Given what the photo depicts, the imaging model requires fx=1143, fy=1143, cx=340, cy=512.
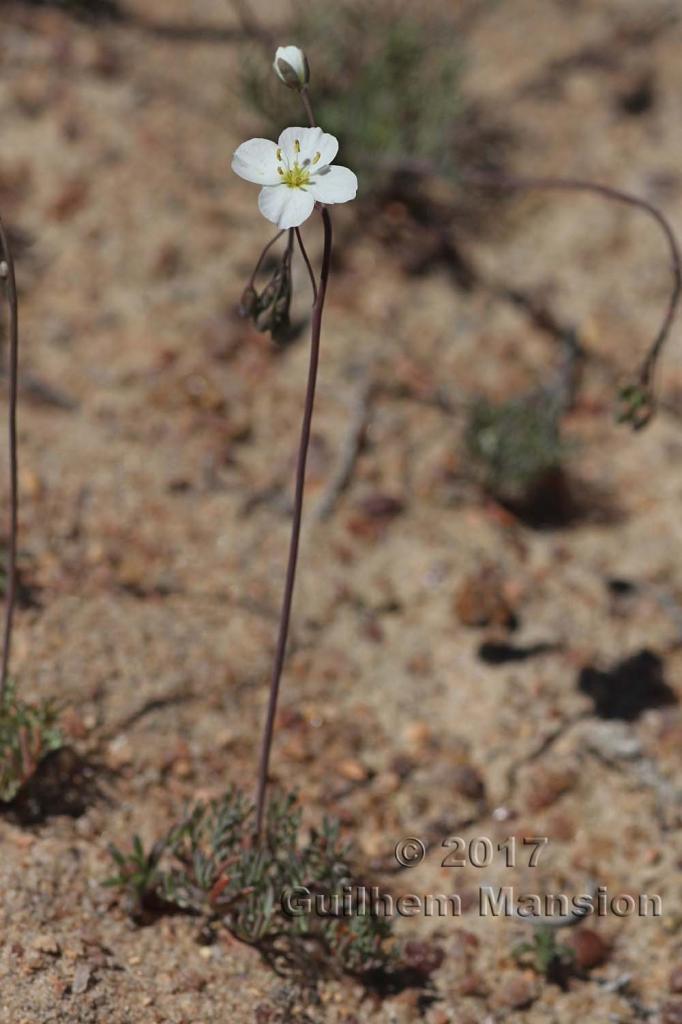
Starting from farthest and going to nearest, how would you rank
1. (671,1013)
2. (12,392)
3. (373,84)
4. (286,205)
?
(373,84) → (671,1013) → (12,392) → (286,205)

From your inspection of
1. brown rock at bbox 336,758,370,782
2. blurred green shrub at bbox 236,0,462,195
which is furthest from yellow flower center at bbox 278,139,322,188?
blurred green shrub at bbox 236,0,462,195

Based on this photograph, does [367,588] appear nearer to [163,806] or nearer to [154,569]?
[154,569]

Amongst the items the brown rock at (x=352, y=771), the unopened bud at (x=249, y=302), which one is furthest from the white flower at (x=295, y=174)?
the brown rock at (x=352, y=771)

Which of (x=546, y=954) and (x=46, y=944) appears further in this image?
(x=546, y=954)

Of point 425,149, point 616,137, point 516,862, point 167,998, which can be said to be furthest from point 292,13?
point 167,998

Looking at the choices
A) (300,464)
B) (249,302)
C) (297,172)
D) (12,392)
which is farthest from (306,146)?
(12,392)

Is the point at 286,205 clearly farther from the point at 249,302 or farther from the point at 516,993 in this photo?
the point at 516,993

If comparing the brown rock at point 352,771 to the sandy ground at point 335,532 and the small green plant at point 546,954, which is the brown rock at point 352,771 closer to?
the sandy ground at point 335,532
